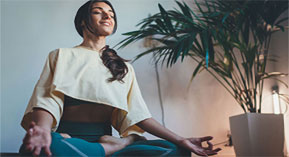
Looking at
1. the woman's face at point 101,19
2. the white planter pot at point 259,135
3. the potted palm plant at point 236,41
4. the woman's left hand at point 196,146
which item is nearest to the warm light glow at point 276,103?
the potted palm plant at point 236,41

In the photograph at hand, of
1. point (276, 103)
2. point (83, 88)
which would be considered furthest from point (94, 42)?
point (276, 103)

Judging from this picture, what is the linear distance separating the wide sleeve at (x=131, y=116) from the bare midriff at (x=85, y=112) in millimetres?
82

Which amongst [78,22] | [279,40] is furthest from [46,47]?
[279,40]

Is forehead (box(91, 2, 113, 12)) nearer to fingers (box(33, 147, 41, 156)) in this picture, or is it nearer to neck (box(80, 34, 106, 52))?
neck (box(80, 34, 106, 52))

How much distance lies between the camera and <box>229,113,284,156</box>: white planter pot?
1687 millimetres

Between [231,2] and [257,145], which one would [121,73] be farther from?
[231,2]

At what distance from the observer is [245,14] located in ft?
6.36

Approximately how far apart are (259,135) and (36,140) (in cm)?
138

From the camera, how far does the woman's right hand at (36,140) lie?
2.36ft

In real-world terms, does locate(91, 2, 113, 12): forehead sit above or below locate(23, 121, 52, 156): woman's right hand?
above

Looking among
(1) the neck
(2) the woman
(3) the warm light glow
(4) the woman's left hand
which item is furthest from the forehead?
(3) the warm light glow

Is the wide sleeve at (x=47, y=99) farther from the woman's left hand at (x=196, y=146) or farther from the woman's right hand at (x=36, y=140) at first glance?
the woman's left hand at (x=196, y=146)

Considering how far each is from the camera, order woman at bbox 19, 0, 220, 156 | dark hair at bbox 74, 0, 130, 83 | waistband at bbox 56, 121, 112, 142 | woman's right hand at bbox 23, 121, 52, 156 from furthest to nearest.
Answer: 1. dark hair at bbox 74, 0, 130, 83
2. waistband at bbox 56, 121, 112, 142
3. woman at bbox 19, 0, 220, 156
4. woman's right hand at bbox 23, 121, 52, 156

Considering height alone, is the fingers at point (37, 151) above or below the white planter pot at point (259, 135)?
above
